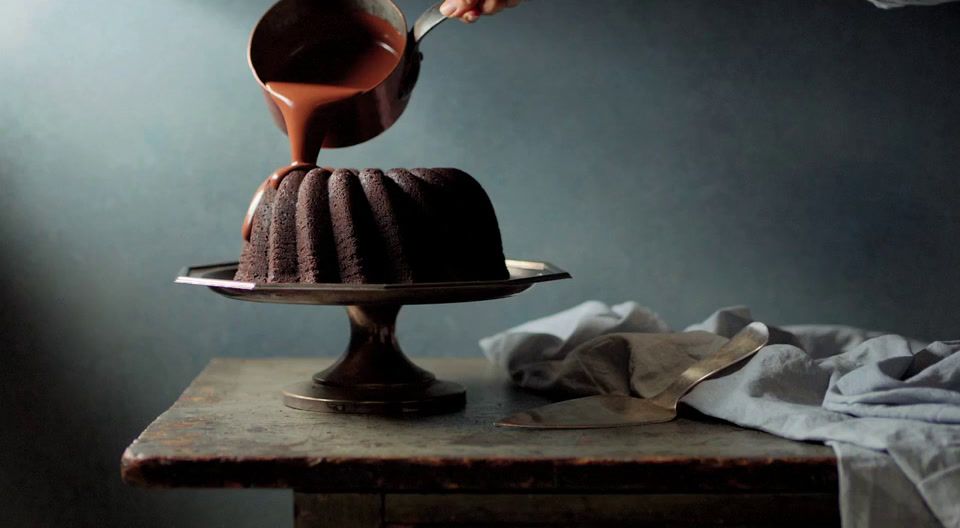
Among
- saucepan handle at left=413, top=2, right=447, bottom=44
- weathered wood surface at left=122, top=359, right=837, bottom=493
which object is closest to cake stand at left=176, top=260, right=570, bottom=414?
weathered wood surface at left=122, top=359, right=837, bottom=493

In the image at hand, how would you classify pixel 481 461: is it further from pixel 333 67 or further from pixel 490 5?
pixel 490 5

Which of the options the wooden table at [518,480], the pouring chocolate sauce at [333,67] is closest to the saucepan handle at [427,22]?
the pouring chocolate sauce at [333,67]

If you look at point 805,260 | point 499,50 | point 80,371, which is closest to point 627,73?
point 499,50

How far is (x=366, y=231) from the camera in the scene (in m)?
1.20

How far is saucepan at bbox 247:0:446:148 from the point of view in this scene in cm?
133

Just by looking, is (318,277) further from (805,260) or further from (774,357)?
(805,260)

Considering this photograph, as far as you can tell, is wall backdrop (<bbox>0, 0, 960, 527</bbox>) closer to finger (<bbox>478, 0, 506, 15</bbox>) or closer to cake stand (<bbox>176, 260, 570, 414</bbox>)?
finger (<bbox>478, 0, 506, 15</bbox>)

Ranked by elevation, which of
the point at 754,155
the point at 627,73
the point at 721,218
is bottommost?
the point at 721,218

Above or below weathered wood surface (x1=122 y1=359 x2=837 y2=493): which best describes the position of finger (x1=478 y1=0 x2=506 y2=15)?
above

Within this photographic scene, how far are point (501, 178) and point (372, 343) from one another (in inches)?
26.9

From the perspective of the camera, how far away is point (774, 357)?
46.9 inches

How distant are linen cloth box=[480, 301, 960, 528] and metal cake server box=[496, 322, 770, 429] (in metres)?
0.02

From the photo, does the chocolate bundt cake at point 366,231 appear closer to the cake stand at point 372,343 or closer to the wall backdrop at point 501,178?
the cake stand at point 372,343

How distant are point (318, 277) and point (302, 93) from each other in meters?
0.26
